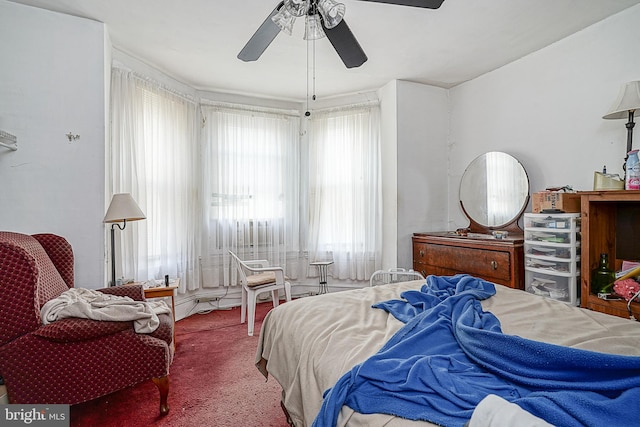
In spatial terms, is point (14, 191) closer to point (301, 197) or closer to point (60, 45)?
point (60, 45)

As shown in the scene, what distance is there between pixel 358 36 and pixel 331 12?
1081 mm

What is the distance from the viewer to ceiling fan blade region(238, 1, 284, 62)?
76.2 inches

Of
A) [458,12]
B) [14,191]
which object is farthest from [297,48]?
[14,191]

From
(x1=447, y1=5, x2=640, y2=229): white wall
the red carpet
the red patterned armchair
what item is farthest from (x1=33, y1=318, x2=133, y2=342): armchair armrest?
(x1=447, y1=5, x2=640, y2=229): white wall

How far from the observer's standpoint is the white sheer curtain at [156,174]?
2957mm

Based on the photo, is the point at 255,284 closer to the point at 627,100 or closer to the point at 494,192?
the point at 494,192

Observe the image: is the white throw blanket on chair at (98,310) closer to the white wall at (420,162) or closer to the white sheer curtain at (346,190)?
the white sheer curtain at (346,190)

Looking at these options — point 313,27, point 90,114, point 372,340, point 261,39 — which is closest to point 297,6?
point 313,27

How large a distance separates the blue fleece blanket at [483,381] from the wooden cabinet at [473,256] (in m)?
1.81

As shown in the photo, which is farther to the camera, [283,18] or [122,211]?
[122,211]

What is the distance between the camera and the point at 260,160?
4145mm

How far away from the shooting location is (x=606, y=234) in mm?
2266

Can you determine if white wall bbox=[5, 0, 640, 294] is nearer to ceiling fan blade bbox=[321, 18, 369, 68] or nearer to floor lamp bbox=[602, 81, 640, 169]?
floor lamp bbox=[602, 81, 640, 169]

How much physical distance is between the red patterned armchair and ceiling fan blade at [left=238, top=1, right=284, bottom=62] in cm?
173
